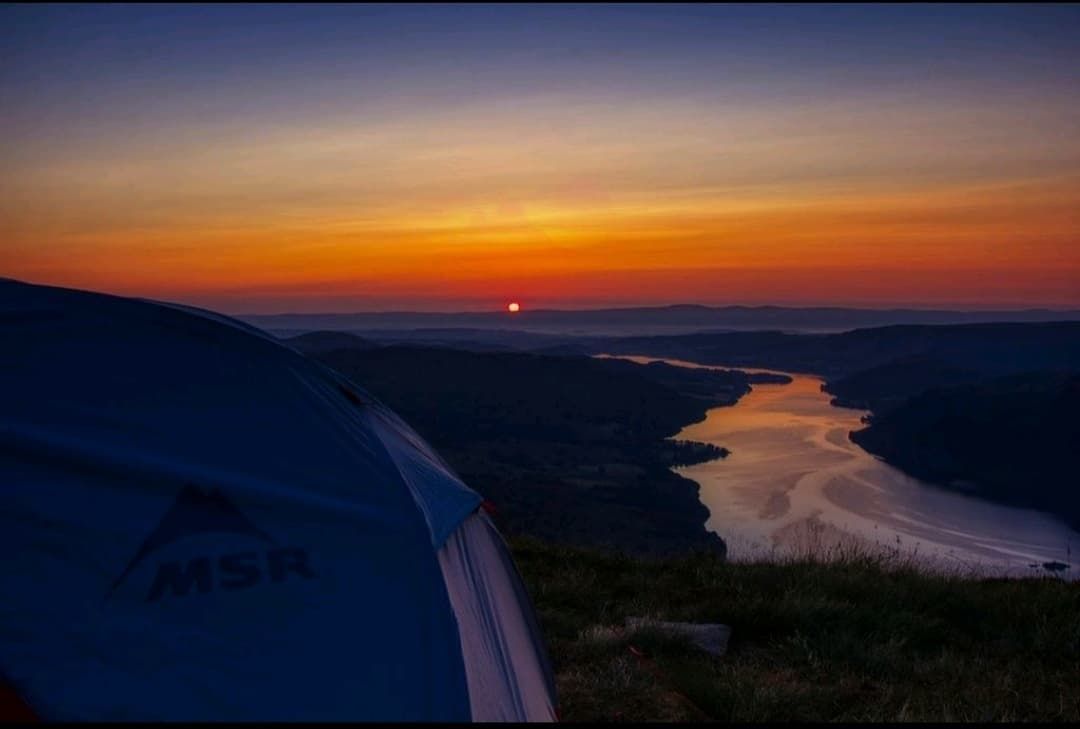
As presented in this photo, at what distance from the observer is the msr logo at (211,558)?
10.3 ft

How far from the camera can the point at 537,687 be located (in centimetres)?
451

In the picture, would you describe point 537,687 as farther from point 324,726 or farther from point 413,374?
point 413,374

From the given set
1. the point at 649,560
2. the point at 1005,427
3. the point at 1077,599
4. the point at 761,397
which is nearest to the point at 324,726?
the point at 649,560

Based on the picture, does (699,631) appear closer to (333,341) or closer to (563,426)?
(563,426)

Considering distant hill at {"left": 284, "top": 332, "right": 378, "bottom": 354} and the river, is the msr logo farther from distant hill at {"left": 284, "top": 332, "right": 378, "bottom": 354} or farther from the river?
distant hill at {"left": 284, "top": 332, "right": 378, "bottom": 354}

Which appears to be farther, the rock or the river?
the river

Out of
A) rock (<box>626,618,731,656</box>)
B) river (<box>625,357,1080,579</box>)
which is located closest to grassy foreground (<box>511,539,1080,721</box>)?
rock (<box>626,618,731,656</box>)

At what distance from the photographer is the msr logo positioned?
314cm

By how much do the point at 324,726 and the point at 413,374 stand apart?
268 feet

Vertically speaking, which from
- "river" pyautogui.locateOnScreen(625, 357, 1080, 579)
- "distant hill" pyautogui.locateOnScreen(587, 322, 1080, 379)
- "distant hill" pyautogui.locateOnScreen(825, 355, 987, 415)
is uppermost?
"distant hill" pyautogui.locateOnScreen(587, 322, 1080, 379)

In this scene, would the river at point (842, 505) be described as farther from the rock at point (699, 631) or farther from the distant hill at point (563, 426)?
the rock at point (699, 631)

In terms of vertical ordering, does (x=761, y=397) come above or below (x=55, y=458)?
below

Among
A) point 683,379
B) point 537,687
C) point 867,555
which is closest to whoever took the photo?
point 537,687

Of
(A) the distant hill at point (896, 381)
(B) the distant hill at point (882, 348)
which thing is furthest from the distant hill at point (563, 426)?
(B) the distant hill at point (882, 348)
